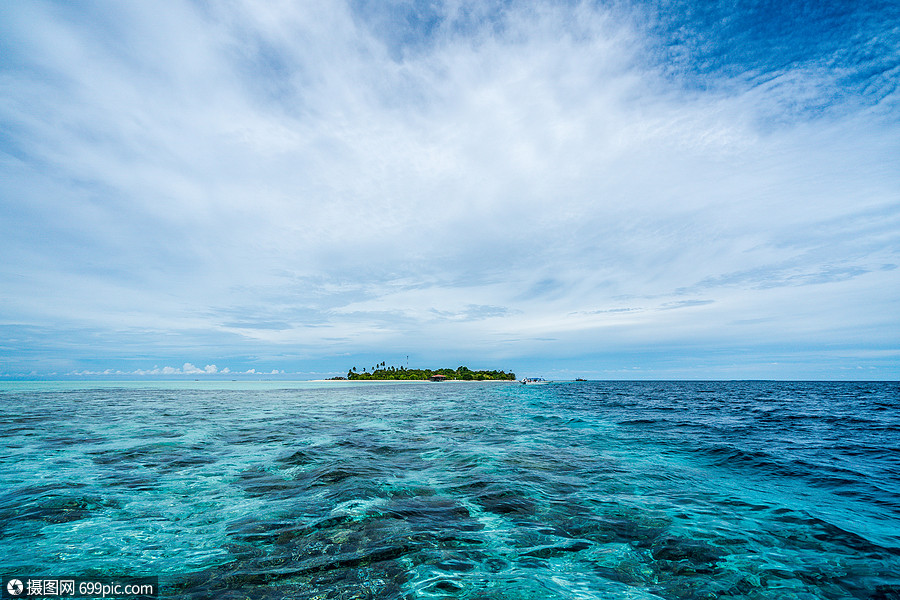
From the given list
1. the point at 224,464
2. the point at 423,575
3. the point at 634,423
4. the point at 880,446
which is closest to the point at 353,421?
the point at 224,464

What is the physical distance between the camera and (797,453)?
14.8 metres

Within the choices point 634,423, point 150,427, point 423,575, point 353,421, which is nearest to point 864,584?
point 423,575

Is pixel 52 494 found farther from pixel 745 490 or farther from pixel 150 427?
pixel 745 490

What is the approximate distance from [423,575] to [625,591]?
278 cm

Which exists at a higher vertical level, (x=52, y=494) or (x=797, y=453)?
(x=52, y=494)

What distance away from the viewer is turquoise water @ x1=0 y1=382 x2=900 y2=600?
17.5ft

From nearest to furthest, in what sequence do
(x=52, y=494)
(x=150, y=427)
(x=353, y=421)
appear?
(x=52, y=494)
(x=150, y=427)
(x=353, y=421)

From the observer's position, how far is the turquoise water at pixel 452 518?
17.5 ft

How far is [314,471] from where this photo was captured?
35.6 feet

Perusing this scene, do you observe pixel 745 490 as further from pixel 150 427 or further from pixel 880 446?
pixel 150 427

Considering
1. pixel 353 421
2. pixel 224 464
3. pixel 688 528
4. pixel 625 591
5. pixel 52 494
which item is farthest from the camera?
pixel 353 421

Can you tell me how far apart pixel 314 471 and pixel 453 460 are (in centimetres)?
440

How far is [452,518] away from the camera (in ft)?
24.7

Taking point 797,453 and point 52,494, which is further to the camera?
point 797,453
